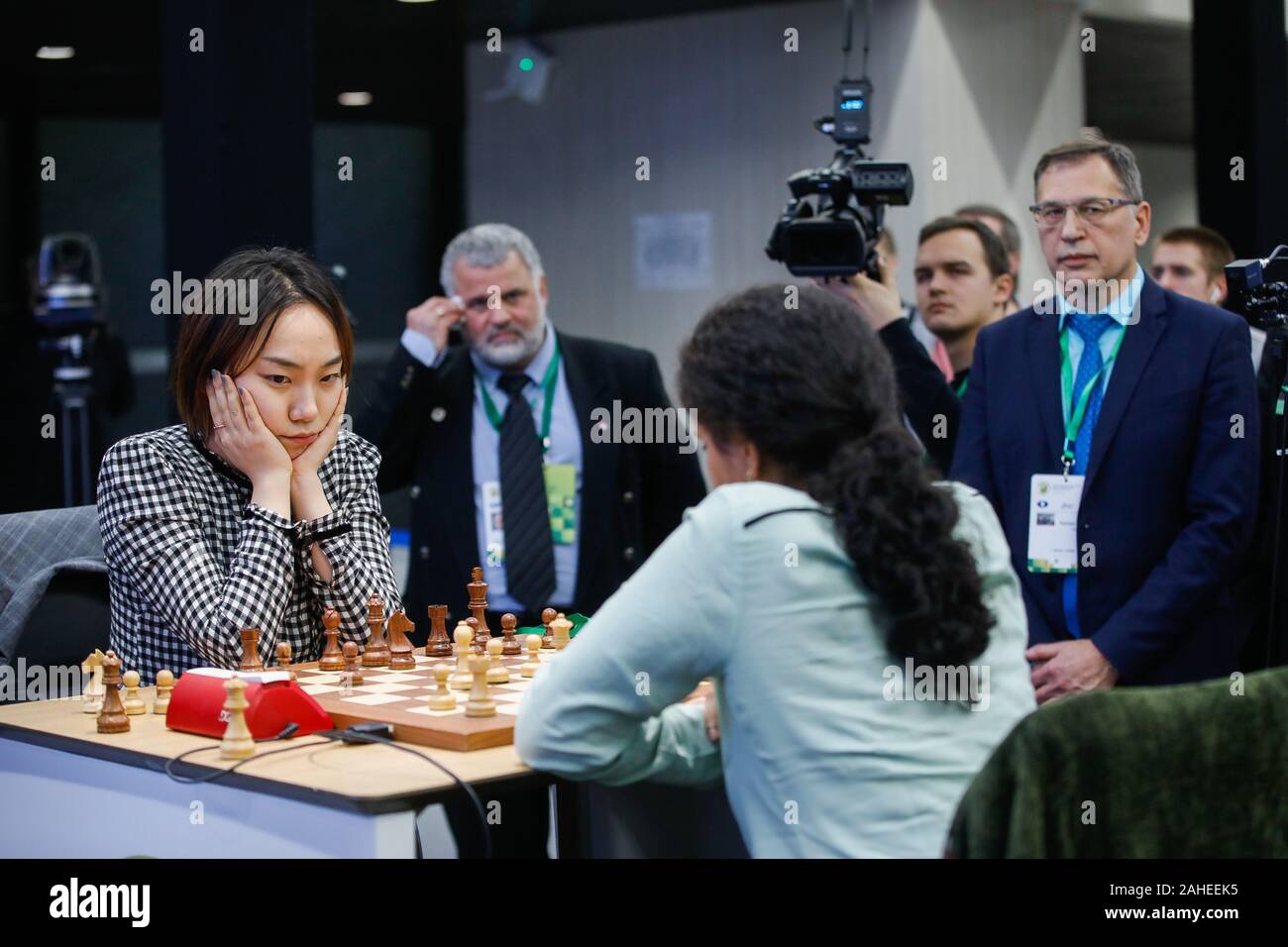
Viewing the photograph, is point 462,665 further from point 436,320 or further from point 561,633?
point 436,320

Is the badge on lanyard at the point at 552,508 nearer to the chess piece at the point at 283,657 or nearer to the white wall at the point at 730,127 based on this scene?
the chess piece at the point at 283,657

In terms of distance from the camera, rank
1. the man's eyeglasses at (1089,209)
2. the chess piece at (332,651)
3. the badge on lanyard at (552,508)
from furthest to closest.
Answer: the badge on lanyard at (552,508) < the man's eyeglasses at (1089,209) < the chess piece at (332,651)

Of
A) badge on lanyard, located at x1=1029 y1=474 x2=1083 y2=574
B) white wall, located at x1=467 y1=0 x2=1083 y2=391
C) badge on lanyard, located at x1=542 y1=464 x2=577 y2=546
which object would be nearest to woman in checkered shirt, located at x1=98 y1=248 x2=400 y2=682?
badge on lanyard, located at x1=542 y1=464 x2=577 y2=546

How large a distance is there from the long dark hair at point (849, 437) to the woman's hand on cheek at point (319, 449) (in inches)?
44.6

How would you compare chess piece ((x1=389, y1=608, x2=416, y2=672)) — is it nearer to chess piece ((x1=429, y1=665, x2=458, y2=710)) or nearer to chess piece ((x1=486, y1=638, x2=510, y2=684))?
chess piece ((x1=486, y1=638, x2=510, y2=684))

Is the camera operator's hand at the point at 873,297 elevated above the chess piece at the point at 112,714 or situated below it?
above

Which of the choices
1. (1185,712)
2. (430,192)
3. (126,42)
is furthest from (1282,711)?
(430,192)

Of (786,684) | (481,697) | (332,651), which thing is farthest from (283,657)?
(786,684)

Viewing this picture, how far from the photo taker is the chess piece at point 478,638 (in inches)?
112

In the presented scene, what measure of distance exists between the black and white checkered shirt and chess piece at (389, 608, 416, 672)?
100 millimetres

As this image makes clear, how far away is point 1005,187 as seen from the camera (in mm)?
7523

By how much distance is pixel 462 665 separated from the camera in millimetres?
2496

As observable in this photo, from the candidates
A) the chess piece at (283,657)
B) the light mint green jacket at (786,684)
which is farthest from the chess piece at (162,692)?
the light mint green jacket at (786,684)
